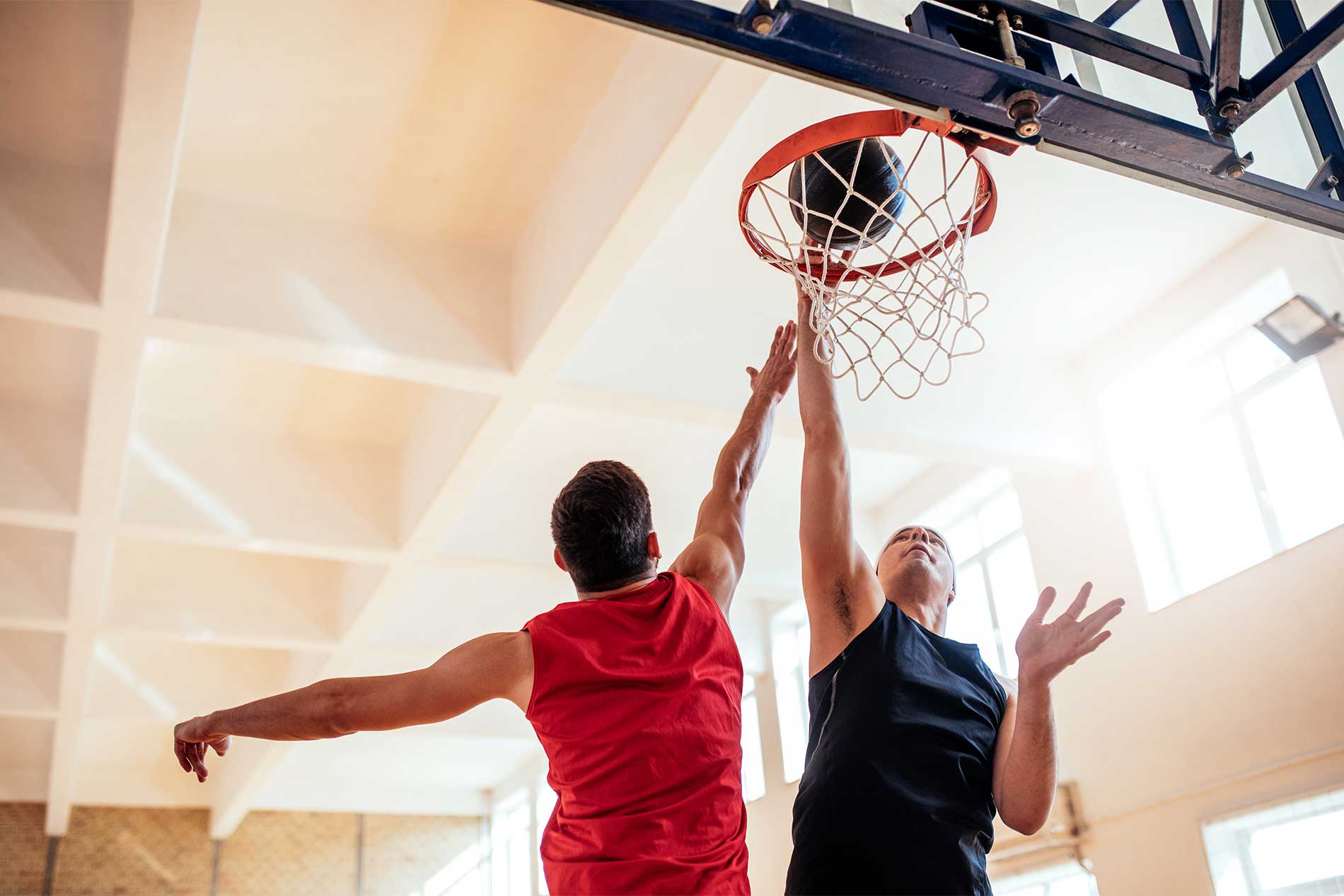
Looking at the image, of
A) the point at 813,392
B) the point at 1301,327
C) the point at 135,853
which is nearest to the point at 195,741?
the point at 813,392

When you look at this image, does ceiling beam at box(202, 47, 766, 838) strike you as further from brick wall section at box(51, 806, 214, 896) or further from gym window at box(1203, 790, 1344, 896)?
brick wall section at box(51, 806, 214, 896)

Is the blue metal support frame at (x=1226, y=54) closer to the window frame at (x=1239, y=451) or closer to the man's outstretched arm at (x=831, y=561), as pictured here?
the man's outstretched arm at (x=831, y=561)

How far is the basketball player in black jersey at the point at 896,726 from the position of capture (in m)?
2.52

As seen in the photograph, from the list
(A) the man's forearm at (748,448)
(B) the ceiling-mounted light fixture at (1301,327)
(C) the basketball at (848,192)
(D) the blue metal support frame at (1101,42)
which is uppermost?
(B) the ceiling-mounted light fixture at (1301,327)

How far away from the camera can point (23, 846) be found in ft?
39.6

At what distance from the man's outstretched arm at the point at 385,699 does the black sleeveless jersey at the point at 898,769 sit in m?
0.86

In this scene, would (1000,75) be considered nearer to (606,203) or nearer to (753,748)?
(606,203)

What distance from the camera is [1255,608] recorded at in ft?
17.4

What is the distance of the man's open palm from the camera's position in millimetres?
2631

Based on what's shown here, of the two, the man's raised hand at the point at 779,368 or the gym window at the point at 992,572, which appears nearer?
the man's raised hand at the point at 779,368

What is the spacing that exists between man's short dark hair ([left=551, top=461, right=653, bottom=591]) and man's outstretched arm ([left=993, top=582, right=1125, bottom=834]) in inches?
38.0

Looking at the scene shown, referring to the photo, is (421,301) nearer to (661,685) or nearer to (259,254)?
(259,254)

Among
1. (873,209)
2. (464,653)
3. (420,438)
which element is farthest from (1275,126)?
(420,438)

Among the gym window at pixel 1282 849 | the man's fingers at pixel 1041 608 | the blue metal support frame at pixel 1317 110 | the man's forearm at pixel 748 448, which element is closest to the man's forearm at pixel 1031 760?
the man's fingers at pixel 1041 608
